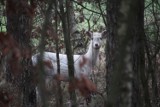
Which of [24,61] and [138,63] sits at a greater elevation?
[24,61]

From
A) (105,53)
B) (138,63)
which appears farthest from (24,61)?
(138,63)

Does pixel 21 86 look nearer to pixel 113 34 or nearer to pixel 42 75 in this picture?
pixel 113 34

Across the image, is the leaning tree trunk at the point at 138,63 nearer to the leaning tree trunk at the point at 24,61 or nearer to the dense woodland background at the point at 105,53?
the dense woodland background at the point at 105,53

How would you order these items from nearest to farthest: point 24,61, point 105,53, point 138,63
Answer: point 138,63 → point 105,53 → point 24,61

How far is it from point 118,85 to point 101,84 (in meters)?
9.89

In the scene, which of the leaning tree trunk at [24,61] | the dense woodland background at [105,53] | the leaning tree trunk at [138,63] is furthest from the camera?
the leaning tree trunk at [24,61]

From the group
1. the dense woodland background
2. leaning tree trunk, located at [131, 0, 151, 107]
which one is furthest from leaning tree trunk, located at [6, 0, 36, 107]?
leaning tree trunk, located at [131, 0, 151, 107]

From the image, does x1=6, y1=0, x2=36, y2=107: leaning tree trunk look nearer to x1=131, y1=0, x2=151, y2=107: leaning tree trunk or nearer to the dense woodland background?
the dense woodland background

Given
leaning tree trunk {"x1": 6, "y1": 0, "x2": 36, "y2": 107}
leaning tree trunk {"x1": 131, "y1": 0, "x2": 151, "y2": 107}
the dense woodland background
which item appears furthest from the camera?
leaning tree trunk {"x1": 6, "y1": 0, "x2": 36, "y2": 107}

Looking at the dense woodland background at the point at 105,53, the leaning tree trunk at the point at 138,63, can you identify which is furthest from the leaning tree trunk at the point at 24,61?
the leaning tree trunk at the point at 138,63

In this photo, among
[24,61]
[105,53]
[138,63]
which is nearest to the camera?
[138,63]

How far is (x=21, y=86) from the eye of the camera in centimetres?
787

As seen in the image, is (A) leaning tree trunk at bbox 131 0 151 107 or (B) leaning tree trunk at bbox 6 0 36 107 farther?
(B) leaning tree trunk at bbox 6 0 36 107

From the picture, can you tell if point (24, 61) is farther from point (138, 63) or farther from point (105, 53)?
point (138, 63)
